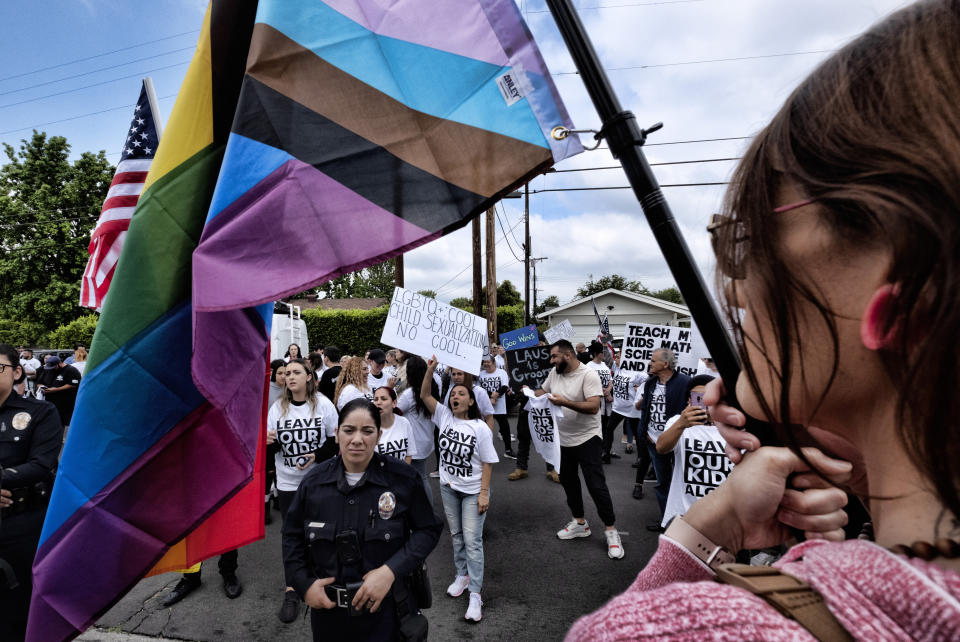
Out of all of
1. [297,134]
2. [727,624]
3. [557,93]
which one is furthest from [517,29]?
[727,624]

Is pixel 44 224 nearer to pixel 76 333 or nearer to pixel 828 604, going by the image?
pixel 76 333

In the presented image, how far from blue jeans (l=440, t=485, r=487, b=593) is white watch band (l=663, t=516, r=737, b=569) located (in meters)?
3.73

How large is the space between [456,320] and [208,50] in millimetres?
4668

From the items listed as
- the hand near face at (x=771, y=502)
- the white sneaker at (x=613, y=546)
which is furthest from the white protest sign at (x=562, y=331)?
the hand near face at (x=771, y=502)

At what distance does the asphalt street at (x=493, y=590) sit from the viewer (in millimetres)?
3926

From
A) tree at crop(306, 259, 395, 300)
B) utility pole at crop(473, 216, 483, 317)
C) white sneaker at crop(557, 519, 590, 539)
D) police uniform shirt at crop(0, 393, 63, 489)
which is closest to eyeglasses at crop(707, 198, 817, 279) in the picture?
police uniform shirt at crop(0, 393, 63, 489)

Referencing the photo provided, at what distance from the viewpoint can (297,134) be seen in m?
1.52

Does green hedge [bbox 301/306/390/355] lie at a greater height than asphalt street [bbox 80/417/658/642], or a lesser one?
greater

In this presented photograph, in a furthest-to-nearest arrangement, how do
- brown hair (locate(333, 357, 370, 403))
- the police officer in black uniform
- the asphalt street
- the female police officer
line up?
brown hair (locate(333, 357, 370, 403)) < the asphalt street < the police officer in black uniform < the female police officer

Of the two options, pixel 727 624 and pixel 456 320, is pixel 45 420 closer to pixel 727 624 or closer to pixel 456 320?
pixel 456 320

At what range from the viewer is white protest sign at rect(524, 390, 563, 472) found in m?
5.66

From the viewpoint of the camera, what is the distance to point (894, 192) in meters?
0.45

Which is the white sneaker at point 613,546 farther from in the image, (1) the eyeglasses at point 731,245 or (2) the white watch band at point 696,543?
(1) the eyeglasses at point 731,245

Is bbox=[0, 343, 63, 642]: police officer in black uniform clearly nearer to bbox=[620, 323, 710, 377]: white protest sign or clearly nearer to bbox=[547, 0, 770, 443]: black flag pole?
bbox=[547, 0, 770, 443]: black flag pole
